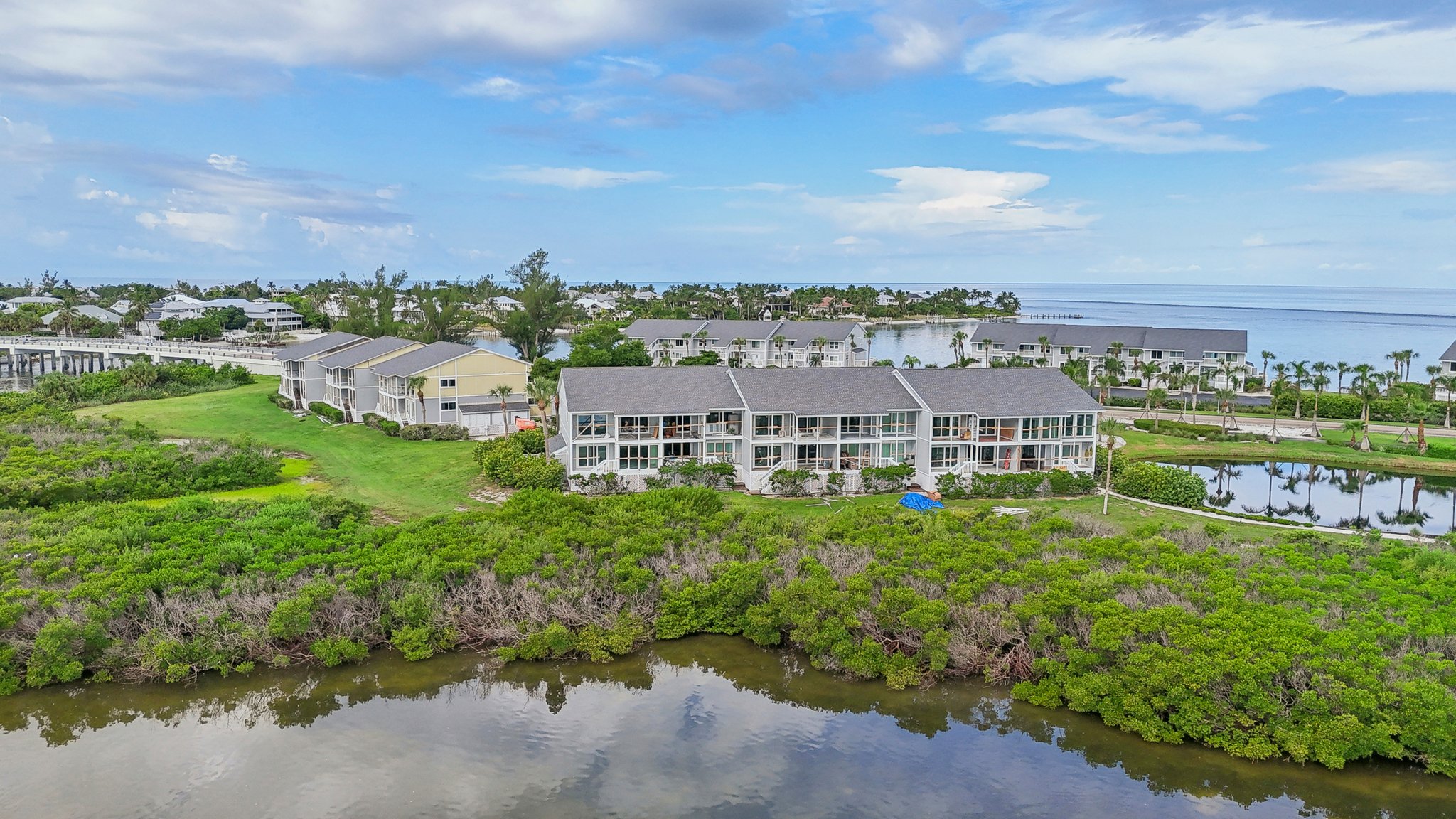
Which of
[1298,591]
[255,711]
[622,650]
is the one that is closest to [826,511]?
[622,650]

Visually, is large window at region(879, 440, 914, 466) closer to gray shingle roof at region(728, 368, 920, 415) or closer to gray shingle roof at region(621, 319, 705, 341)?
gray shingle roof at region(728, 368, 920, 415)

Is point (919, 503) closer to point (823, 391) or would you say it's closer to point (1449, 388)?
point (823, 391)

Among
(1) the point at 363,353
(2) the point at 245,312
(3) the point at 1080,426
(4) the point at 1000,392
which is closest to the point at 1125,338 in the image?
(3) the point at 1080,426

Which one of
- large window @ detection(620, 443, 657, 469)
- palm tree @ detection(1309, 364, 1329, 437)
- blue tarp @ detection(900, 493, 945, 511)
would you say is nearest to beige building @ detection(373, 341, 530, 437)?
large window @ detection(620, 443, 657, 469)

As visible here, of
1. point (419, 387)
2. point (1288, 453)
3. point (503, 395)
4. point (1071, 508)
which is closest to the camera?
point (1071, 508)

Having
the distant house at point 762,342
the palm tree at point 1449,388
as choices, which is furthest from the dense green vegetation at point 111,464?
the palm tree at point 1449,388

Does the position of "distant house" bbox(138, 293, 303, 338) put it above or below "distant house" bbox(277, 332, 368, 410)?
above
